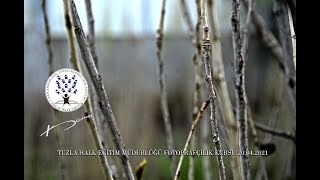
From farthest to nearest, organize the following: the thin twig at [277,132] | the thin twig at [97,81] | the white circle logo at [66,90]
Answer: the thin twig at [277,132] → the white circle logo at [66,90] → the thin twig at [97,81]

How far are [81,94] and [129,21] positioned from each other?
21 centimetres

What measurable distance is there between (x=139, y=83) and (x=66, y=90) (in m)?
0.18

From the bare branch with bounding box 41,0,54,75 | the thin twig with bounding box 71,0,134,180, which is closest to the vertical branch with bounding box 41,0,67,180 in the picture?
the bare branch with bounding box 41,0,54,75

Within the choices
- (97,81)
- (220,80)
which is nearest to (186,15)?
(220,80)

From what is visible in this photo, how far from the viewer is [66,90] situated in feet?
1.82

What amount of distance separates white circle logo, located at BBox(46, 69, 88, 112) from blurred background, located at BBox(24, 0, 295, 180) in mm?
11

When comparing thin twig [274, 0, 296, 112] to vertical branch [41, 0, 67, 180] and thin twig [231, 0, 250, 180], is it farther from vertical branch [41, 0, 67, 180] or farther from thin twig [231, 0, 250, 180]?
vertical branch [41, 0, 67, 180]

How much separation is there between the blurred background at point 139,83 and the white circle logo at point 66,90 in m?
0.01

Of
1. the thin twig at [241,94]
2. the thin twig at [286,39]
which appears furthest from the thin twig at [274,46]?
the thin twig at [241,94]

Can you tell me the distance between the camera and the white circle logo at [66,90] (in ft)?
1.78

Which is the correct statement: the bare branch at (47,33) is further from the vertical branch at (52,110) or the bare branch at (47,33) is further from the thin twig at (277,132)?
the thin twig at (277,132)

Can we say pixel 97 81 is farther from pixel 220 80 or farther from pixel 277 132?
pixel 277 132

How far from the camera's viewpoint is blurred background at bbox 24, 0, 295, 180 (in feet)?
1.93
